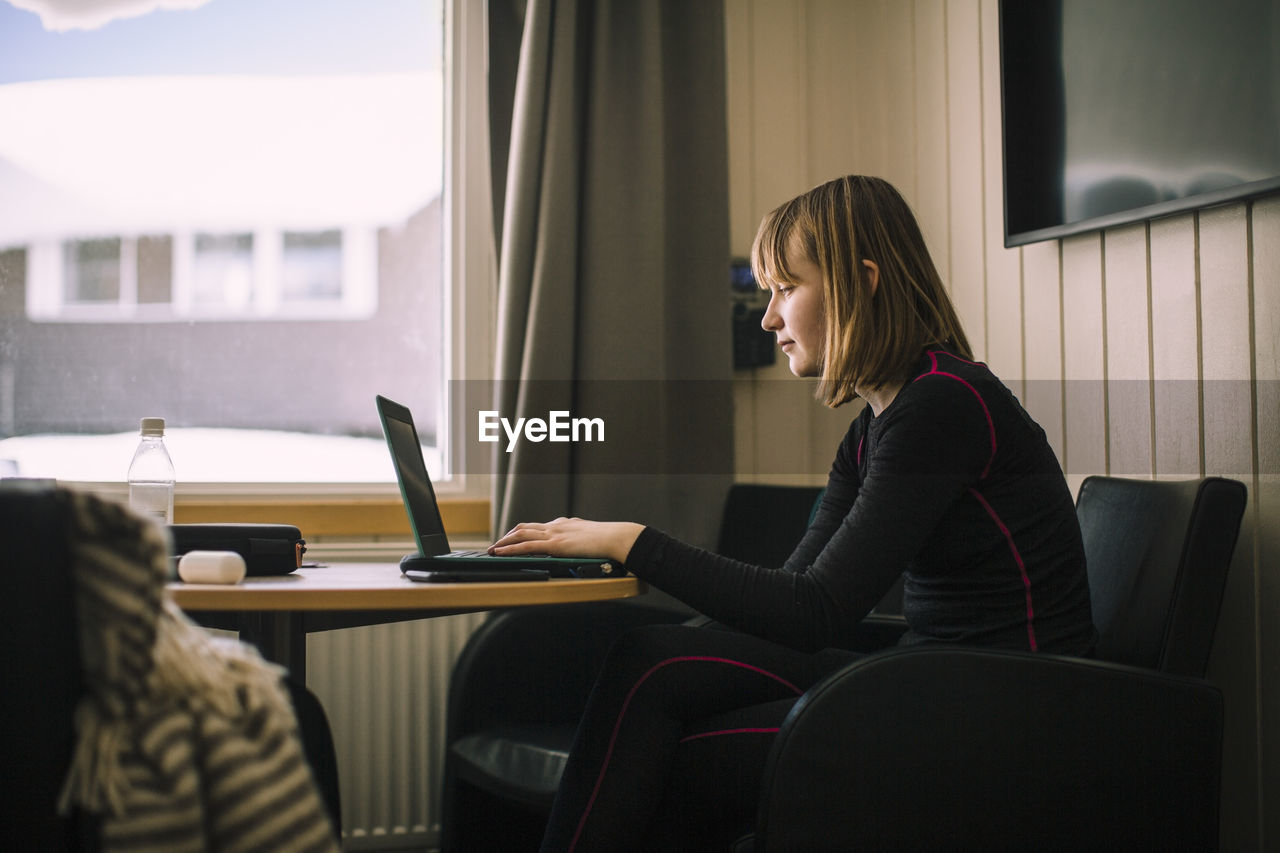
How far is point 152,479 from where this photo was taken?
2.11 m

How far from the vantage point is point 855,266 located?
1.30 meters

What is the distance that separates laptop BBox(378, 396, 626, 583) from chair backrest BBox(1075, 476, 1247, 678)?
0.63m

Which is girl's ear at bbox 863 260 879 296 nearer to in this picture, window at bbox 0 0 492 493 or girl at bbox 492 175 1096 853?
girl at bbox 492 175 1096 853

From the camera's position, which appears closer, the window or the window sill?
the window sill

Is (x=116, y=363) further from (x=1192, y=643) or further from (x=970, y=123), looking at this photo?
(x=1192, y=643)

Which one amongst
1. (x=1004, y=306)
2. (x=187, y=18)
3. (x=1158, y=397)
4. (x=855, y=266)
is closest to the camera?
(x=855, y=266)

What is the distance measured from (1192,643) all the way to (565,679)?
3.57 ft

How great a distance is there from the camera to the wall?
147 cm

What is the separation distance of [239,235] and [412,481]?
1.26 meters

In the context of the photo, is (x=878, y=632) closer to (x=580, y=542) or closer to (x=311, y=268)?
(x=580, y=542)

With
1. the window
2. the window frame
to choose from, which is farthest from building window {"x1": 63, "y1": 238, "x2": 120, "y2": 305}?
the window frame

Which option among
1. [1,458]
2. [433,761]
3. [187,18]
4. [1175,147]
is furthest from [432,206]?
[1175,147]

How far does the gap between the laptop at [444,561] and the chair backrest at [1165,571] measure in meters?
0.63

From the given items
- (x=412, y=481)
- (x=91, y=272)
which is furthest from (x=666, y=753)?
(x=91, y=272)
